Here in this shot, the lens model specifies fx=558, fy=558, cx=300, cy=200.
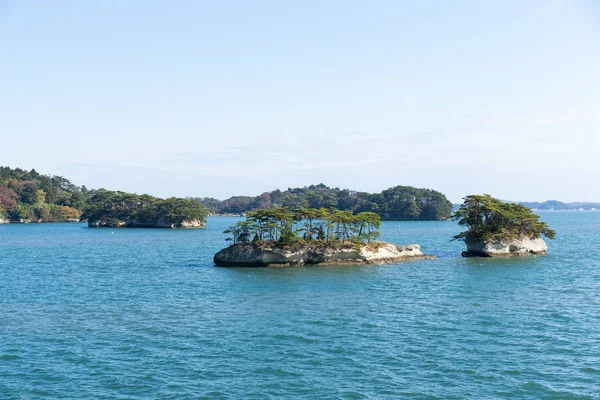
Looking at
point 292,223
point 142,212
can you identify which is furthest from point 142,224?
point 292,223

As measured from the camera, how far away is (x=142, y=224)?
174625 mm

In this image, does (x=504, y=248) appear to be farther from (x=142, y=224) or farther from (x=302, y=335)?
(x=142, y=224)

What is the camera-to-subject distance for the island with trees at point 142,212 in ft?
550

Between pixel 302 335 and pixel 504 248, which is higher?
pixel 504 248

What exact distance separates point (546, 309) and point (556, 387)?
16.7 metres

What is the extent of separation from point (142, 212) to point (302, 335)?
14921 cm

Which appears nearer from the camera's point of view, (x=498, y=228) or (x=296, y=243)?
(x=296, y=243)

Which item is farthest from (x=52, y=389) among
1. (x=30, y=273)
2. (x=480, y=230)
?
(x=480, y=230)

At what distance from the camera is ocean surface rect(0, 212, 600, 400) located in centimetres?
2428

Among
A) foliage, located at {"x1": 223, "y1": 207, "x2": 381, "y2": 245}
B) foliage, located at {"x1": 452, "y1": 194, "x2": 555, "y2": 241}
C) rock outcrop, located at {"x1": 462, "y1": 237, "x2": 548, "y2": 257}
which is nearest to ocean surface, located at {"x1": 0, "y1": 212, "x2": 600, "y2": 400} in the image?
foliage, located at {"x1": 223, "y1": 207, "x2": 381, "y2": 245}

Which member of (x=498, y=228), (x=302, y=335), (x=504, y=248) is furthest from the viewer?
(x=498, y=228)

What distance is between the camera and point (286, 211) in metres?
66.1

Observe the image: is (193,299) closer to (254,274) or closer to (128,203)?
(254,274)

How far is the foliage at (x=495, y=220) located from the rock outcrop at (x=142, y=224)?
109108 millimetres
